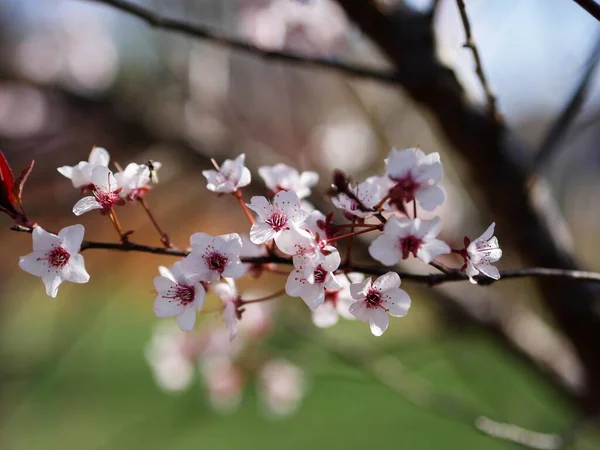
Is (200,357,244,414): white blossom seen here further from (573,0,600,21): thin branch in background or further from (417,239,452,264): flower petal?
(573,0,600,21): thin branch in background

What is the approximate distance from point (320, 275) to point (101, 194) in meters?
0.25

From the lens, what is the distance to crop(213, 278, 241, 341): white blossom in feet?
1.85

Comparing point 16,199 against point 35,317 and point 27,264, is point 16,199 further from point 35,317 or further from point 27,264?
point 35,317

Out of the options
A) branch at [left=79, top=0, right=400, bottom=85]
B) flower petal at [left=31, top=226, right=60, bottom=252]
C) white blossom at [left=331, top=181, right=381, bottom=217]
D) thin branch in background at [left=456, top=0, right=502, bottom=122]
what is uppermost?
thin branch in background at [left=456, top=0, right=502, bottom=122]

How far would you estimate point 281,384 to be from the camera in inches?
73.3

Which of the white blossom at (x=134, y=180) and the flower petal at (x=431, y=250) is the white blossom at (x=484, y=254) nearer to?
the flower petal at (x=431, y=250)

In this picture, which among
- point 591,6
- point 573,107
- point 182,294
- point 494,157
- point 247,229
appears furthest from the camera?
point 247,229

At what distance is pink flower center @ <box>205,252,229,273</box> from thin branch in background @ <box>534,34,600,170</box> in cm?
63

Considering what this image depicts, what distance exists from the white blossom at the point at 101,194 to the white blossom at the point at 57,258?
0.03 meters

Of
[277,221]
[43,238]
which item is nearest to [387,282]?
[277,221]

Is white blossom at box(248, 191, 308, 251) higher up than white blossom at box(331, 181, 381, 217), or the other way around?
white blossom at box(331, 181, 381, 217)

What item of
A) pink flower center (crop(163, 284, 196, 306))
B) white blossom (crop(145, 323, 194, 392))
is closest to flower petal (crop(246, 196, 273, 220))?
pink flower center (crop(163, 284, 196, 306))

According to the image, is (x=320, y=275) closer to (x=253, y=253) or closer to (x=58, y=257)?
(x=253, y=253)

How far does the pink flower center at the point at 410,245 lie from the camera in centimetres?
48
